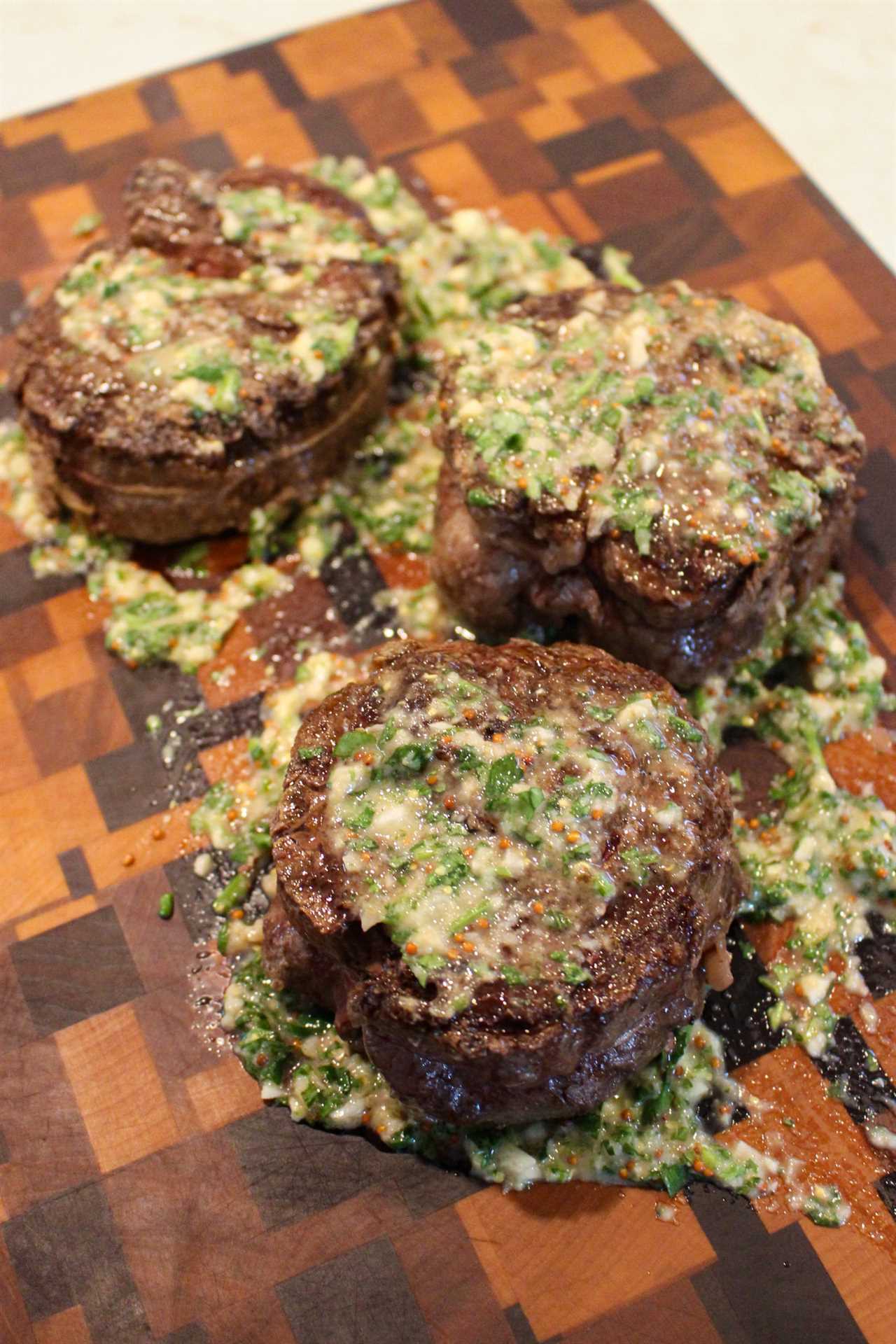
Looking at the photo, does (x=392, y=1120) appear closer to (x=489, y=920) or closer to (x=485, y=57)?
(x=489, y=920)

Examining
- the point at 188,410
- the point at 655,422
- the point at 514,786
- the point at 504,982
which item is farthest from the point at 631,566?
the point at 188,410

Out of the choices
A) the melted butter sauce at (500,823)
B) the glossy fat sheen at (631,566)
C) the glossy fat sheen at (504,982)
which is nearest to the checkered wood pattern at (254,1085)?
the glossy fat sheen at (504,982)

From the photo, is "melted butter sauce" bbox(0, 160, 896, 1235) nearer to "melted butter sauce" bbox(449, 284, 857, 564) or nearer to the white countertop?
"melted butter sauce" bbox(449, 284, 857, 564)

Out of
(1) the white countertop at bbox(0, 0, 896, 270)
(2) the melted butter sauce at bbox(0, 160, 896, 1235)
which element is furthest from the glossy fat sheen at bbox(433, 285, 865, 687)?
(1) the white countertop at bbox(0, 0, 896, 270)

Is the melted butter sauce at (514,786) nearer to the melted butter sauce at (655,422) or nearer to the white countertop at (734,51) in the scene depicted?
the melted butter sauce at (655,422)

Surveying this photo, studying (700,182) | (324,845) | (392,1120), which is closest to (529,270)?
(700,182)

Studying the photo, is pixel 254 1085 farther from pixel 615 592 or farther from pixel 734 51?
pixel 734 51
